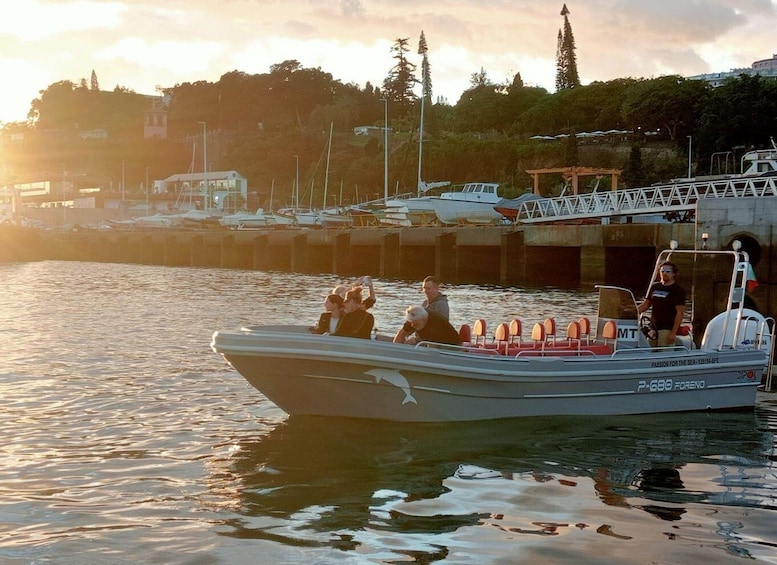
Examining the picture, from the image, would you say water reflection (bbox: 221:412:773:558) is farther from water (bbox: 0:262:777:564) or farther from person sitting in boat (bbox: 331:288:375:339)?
person sitting in boat (bbox: 331:288:375:339)

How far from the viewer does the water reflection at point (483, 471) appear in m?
8.62

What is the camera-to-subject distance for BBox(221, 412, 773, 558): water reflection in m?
8.62

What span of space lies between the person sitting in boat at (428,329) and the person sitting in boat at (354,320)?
1.39ft

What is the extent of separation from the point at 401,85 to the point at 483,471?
439ft

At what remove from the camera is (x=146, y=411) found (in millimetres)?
13344

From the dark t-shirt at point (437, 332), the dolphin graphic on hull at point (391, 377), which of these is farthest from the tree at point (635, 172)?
the dolphin graphic on hull at point (391, 377)

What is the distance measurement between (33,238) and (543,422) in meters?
77.5

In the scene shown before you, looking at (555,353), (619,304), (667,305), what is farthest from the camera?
(667,305)

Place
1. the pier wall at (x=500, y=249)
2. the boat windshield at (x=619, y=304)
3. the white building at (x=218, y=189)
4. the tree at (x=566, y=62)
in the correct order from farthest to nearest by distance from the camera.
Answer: the tree at (x=566, y=62), the white building at (x=218, y=189), the pier wall at (x=500, y=249), the boat windshield at (x=619, y=304)

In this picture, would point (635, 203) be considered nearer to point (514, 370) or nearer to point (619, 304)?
point (619, 304)

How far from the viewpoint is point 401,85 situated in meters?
140

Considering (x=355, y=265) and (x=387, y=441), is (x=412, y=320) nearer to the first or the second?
(x=387, y=441)

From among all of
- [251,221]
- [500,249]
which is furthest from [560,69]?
[500,249]

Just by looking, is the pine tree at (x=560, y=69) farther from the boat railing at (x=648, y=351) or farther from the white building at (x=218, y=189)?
the boat railing at (x=648, y=351)
